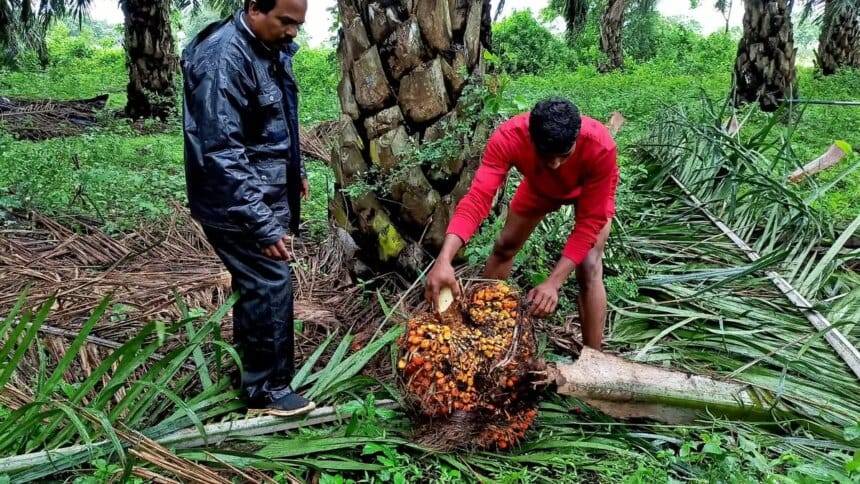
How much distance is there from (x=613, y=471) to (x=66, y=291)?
8.58 ft

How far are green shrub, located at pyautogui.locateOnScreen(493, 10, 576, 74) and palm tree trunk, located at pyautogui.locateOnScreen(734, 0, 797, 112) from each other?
24.1ft

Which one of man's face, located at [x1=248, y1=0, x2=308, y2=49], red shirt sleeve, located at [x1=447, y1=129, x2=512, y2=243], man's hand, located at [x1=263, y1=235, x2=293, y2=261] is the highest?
man's face, located at [x1=248, y1=0, x2=308, y2=49]

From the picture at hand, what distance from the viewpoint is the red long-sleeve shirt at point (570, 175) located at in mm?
2766

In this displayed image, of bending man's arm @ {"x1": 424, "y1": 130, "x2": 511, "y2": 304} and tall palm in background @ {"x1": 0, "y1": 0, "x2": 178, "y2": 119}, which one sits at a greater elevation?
tall palm in background @ {"x1": 0, "y1": 0, "x2": 178, "y2": 119}

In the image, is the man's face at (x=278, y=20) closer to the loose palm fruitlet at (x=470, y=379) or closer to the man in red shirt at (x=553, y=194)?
the man in red shirt at (x=553, y=194)

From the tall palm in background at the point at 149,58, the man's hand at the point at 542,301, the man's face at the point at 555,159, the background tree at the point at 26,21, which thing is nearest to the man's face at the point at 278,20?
the man's face at the point at 555,159

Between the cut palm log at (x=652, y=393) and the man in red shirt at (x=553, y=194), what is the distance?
0.29m

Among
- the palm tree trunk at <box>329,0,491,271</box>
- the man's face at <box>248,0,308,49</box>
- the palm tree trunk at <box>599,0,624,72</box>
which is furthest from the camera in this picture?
the palm tree trunk at <box>599,0,624,72</box>

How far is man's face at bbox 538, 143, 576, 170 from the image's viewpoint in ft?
8.70

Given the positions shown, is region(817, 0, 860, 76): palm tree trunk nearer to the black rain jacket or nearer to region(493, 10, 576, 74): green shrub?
region(493, 10, 576, 74): green shrub

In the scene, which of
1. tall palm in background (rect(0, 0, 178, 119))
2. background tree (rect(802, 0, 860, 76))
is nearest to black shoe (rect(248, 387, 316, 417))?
tall palm in background (rect(0, 0, 178, 119))

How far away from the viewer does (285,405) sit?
2.50m

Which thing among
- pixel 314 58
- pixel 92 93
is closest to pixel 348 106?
pixel 92 93

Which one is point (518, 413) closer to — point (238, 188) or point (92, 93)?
point (238, 188)
